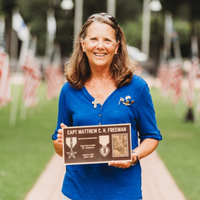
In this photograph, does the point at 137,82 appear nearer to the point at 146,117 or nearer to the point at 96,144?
the point at 146,117

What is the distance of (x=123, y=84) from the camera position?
257 centimetres

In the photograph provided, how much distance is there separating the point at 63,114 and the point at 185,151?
24.2ft

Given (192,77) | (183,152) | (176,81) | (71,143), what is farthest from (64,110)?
(176,81)

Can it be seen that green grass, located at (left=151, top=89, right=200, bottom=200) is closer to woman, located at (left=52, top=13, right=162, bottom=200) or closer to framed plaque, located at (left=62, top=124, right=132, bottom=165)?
woman, located at (left=52, top=13, right=162, bottom=200)

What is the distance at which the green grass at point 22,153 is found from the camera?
6506 millimetres

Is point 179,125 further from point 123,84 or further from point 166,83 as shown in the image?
point 123,84

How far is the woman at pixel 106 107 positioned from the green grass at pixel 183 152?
3726 mm

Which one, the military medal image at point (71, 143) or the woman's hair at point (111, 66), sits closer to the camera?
the military medal image at point (71, 143)

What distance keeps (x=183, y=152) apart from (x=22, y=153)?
11.9ft

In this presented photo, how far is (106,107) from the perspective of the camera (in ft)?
8.25

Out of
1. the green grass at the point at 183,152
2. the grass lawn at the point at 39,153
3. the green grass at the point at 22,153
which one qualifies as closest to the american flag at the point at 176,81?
the green grass at the point at 183,152

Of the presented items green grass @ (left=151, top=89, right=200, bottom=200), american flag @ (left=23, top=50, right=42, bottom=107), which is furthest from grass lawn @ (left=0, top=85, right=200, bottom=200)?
american flag @ (left=23, top=50, right=42, bottom=107)

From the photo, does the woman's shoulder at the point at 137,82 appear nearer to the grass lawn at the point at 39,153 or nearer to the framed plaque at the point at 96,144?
the framed plaque at the point at 96,144

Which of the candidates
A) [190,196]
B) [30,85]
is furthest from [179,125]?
[190,196]
